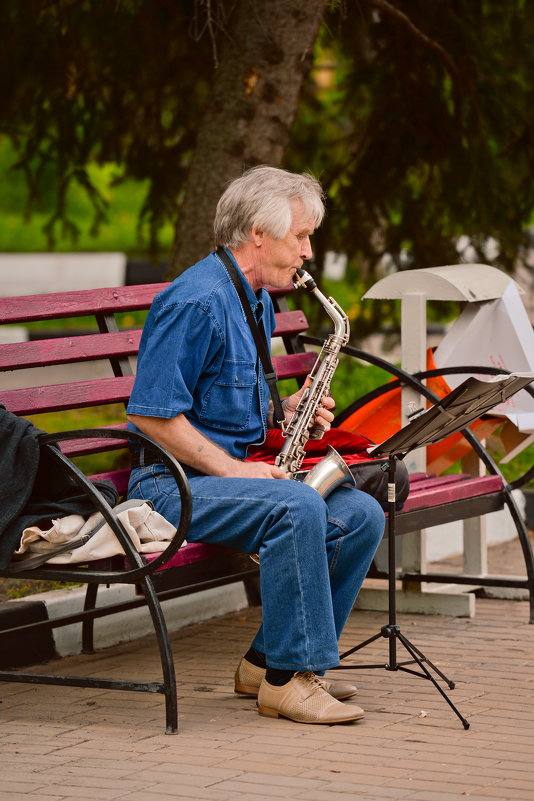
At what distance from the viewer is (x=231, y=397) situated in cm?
410

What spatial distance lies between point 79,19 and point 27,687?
163 inches

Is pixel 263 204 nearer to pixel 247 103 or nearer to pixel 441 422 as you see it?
pixel 441 422

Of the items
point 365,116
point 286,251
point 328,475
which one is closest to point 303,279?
point 286,251

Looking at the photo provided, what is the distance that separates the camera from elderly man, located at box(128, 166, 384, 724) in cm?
376

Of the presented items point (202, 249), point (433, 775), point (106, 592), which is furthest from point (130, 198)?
point (433, 775)

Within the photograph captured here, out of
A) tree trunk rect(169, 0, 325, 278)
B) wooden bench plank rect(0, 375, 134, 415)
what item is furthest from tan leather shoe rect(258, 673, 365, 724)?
tree trunk rect(169, 0, 325, 278)

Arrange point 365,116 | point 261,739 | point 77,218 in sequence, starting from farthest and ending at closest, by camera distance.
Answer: point 77,218
point 365,116
point 261,739

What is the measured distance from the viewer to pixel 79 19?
7121 millimetres

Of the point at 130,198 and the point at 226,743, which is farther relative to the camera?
the point at 130,198

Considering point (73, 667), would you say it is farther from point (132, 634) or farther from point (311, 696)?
point (311, 696)

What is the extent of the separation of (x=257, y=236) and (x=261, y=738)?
1578 millimetres

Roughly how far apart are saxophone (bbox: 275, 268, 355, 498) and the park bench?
0.36 meters

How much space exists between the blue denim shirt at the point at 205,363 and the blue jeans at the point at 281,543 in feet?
0.82

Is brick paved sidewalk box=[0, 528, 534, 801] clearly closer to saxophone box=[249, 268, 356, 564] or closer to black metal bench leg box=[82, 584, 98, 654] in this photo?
black metal bench leg box=[82, 584, 98, 654]
